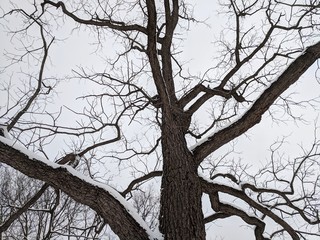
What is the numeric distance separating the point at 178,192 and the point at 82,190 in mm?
967

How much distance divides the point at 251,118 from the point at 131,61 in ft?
6.75

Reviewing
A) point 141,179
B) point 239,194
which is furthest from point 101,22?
point 239,194

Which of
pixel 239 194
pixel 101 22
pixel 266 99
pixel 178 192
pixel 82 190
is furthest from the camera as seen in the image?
pixel 101 22

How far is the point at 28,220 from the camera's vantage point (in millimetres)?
10320

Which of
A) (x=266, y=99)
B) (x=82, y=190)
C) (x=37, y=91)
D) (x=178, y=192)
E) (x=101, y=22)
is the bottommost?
(x=82, y=190)

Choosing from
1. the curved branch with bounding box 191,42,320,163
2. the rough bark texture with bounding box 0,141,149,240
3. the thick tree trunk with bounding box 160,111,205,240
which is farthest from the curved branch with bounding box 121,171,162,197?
the rough bark texture with bounding box 0,141,149,240

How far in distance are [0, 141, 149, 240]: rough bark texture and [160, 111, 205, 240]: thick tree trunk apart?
35 centimetres

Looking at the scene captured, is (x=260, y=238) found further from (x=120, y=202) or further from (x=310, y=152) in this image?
(x=120, y=202)

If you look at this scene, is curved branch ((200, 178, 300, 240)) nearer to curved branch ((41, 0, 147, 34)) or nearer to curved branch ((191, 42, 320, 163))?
curved branch ((191, 42, 320, 163))

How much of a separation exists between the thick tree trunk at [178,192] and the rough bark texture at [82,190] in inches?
13.6

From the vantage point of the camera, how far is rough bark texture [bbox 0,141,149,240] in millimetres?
2652

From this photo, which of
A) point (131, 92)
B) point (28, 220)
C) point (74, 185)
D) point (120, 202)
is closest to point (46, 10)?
point (131, 92)

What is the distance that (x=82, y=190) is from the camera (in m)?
2.74

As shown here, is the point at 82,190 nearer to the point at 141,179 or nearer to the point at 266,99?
the point at 141,179
